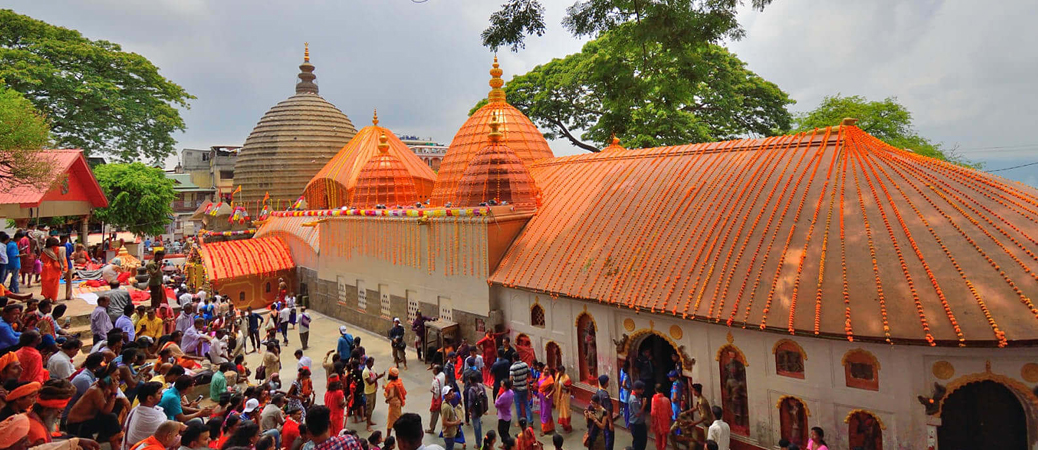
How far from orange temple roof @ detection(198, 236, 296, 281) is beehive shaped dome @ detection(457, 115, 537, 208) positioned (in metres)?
11.3

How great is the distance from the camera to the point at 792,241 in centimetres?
959

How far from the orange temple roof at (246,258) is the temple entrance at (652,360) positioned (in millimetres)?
16731

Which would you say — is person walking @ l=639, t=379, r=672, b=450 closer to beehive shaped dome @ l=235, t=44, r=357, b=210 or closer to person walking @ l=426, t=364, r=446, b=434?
person walking @ l=426, t=364, r=446, b=434

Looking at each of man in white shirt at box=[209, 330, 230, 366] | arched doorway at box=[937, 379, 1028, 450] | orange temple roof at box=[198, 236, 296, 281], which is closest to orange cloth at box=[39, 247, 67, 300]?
man in white shirt at box=[209, 330, 230, 366]

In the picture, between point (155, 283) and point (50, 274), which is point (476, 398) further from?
point (50, 274)

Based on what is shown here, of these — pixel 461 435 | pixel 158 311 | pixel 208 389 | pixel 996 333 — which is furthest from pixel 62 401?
pixel 996 333

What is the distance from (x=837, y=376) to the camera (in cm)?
826

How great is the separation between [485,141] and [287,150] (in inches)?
671

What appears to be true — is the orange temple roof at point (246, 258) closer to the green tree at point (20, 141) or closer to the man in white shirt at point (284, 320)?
the man in white shirt at point (284, 320)

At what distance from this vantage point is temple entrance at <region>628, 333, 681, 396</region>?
10.6 m

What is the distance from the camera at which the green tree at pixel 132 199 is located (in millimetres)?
29750

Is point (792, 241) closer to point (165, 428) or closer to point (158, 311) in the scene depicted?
point (165, 428)

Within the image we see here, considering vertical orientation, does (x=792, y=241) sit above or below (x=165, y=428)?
above

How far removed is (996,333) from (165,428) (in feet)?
33.0
